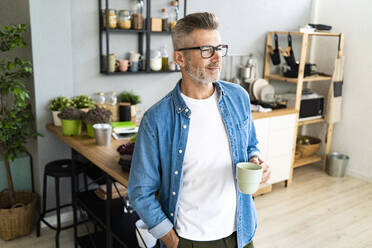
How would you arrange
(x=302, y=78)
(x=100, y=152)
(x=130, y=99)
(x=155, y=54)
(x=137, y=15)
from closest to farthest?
(x=100, y=152) < (x=137, y=15) < (x=130, y=99) < (x=155, y=54) < (x=302, y=78)

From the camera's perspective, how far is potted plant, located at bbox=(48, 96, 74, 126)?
2.80 m

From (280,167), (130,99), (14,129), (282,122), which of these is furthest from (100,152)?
(280,167)

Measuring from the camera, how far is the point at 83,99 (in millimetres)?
2891

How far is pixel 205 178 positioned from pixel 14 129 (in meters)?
1.88

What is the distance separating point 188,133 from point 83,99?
5.69 ft

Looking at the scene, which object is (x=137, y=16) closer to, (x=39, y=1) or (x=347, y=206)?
(x=39, y=1)

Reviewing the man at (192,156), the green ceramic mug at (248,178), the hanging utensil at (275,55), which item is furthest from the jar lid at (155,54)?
the green ceramic mug at (248,178)

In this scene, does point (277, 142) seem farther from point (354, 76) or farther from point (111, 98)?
point (111, 98)

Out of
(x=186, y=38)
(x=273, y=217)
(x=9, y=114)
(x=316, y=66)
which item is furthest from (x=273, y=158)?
(x=186, y=38)

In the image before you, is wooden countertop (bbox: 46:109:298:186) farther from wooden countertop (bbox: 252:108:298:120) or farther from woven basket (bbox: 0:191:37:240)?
wooden countertop (bbox: 252:108:298:120)

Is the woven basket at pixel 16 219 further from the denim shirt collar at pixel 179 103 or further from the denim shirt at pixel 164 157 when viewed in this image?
the denim shirt collar at pixel 179 103

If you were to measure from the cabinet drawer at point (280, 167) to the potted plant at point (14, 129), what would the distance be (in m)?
2.23

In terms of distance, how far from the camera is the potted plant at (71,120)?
2.58 meters

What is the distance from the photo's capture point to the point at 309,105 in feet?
13.5
